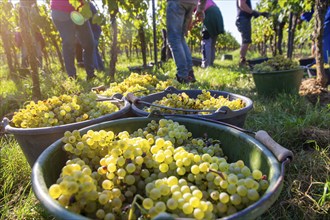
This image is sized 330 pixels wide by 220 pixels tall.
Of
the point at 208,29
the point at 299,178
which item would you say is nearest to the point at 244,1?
the point at 208,29

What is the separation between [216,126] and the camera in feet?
4.14

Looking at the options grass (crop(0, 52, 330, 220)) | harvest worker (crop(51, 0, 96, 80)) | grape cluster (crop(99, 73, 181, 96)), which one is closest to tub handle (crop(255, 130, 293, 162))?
grass (crop(0, 52, 330, 220))

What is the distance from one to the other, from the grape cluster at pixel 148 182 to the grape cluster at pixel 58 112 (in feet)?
1.59

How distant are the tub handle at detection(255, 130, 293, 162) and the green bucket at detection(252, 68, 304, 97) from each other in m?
2.42

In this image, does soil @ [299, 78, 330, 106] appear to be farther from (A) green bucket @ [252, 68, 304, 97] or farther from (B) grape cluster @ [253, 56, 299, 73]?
(B) grape cluster @ [253, 56, 299, 73]

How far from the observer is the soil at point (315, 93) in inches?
126

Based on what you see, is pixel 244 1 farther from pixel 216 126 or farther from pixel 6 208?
pixel 6 208

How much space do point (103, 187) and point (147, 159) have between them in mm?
195

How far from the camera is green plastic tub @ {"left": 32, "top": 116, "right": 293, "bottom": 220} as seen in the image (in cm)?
70

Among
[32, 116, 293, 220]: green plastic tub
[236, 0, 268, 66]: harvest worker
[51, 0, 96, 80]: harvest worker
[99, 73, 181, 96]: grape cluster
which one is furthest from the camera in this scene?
[236, 0, 268, 66]: harvest worker

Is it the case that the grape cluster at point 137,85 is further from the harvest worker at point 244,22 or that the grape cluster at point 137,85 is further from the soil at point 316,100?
the harvest worker at point 244,22

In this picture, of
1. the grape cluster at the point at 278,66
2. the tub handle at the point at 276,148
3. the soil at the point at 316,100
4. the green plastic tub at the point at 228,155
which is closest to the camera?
the green plastic tub at the point at 228,155

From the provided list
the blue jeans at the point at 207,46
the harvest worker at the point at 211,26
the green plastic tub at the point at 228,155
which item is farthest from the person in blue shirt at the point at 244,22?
the green plastic tub at the point at 228,155

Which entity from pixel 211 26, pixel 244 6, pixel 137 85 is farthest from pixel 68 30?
pixel 244 6
